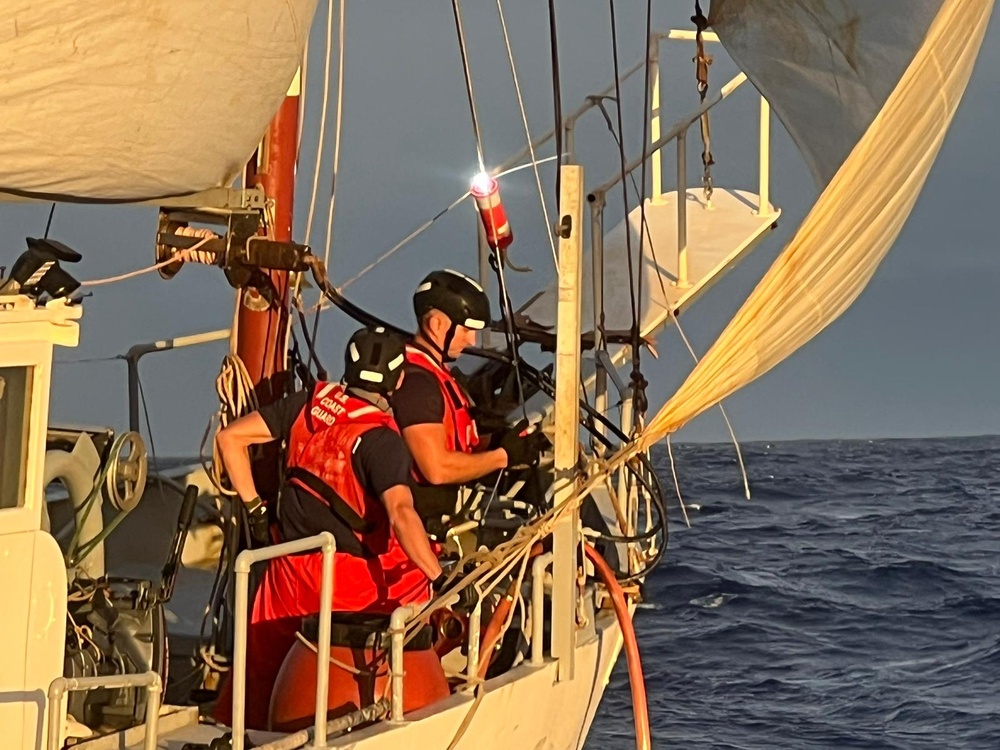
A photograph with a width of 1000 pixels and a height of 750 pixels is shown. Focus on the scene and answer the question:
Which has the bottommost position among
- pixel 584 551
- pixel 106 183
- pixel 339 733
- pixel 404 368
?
pixel 339 733

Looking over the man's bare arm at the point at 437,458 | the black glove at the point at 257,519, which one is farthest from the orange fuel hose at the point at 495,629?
the black glove at the point at 257,519

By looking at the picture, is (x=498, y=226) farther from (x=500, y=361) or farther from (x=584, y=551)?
(x=584, y=551)

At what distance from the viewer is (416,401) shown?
22.5 feet

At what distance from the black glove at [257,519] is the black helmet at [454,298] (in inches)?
39.8

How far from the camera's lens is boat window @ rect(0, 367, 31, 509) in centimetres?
548

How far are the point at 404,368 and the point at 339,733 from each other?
143 centimetres

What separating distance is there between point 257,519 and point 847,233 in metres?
2.61

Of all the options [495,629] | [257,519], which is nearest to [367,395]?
[257,519]

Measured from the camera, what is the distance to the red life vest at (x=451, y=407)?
7.07 metres

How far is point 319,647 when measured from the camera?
5.77 meters

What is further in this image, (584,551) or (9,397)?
(584,551)

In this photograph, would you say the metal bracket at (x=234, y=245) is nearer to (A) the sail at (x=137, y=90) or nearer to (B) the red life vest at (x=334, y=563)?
(A) the sail at (x=137, y=90)

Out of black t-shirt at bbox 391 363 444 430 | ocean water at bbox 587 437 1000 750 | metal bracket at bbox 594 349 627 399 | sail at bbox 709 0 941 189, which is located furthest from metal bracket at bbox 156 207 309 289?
ocean water at bbox 587 437 1000 750

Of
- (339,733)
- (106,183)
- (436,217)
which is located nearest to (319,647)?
(339,733)
